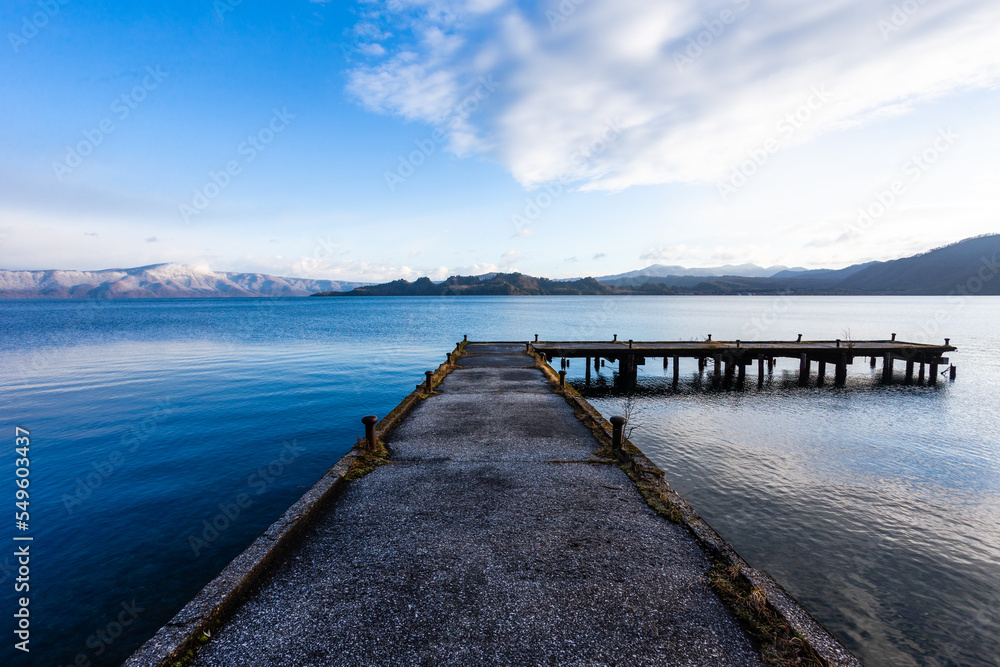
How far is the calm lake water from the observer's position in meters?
8.09

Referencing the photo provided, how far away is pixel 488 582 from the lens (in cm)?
573

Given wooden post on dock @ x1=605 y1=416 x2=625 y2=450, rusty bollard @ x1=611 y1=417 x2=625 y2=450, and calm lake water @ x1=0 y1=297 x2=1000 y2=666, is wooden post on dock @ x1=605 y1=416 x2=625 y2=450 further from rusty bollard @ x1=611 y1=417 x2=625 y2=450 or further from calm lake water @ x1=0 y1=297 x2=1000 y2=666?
calm lake water @ x1=0 y1=297 x2=1000 y2=666

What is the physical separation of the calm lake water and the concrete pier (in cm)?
375

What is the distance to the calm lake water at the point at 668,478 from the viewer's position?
8.09 meters

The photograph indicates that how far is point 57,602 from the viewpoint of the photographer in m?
8.25

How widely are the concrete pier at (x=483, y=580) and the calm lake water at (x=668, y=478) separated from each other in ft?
12.3

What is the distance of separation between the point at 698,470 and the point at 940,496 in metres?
6.82

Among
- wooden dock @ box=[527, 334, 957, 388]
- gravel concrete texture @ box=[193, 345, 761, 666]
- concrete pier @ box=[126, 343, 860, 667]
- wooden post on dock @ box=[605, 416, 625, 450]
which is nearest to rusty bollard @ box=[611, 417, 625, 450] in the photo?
wooden post on dock @ box=[605, 416, 625, 450]

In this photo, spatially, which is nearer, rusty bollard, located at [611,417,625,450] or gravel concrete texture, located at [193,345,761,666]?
gravel concrete texture, located at [193,345,761,666]

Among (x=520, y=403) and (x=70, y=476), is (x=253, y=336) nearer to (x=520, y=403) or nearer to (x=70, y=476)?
(x=70, y=476)

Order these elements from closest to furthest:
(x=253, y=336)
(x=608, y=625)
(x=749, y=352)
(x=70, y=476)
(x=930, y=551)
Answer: (x=608, y=625) → (x=930, y=551) → (x=70, y=476) → (x=749, y=352) → (x=253, y=336)

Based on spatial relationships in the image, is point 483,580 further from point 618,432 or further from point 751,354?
point 751,354

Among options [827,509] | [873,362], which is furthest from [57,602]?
[873,362]

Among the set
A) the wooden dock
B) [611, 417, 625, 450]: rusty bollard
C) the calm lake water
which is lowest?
the calm lake water
